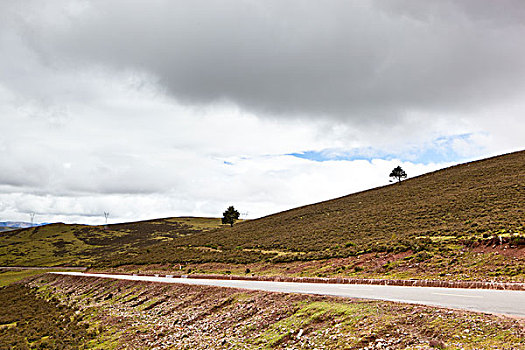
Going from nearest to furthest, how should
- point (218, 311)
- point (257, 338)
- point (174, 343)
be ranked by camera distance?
point (257, 338)
point (174, 343)
point (218, 311)

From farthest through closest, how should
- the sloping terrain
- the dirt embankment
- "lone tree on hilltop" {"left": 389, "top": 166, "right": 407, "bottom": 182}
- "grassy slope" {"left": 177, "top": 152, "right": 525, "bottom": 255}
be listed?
"lone tree on hilltop" {"left": 389, "top": 166, "right": 407, "bottom": 182} → "grassy slope" {"left": 177, "top": 152, "right": 525, "bottom": 255} → the sloping terrain → the dirt embankment

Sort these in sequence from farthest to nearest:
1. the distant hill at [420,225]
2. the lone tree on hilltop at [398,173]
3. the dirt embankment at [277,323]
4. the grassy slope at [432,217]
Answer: the lone tree on hilltop at [398,173] < the grassy slope at [432,217] < the distant hill at [420,225] < the dirt embankment at [277,323]

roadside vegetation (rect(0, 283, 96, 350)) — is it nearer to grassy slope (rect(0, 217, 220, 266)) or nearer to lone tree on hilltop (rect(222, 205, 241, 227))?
grassy slope (rect(0, 217, 220, 266))

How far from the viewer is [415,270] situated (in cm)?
2581

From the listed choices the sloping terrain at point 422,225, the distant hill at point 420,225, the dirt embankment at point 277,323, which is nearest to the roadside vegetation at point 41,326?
the dirt embankment at point 277,323

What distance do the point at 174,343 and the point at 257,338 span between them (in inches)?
226

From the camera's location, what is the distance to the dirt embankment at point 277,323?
33.2 feet

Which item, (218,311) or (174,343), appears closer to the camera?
(174,343)

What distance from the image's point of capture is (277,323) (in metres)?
16.0

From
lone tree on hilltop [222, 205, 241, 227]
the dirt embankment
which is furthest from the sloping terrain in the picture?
lone tree on hilltop [222, 205, 241, 227]

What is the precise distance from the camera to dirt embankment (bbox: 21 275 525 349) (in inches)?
398

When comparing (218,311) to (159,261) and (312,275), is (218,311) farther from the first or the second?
(159,261)

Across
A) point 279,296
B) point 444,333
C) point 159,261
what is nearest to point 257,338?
point 279,296

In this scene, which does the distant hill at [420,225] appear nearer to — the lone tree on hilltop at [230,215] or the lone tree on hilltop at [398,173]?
the lone tree on hilltop at [398,173]
